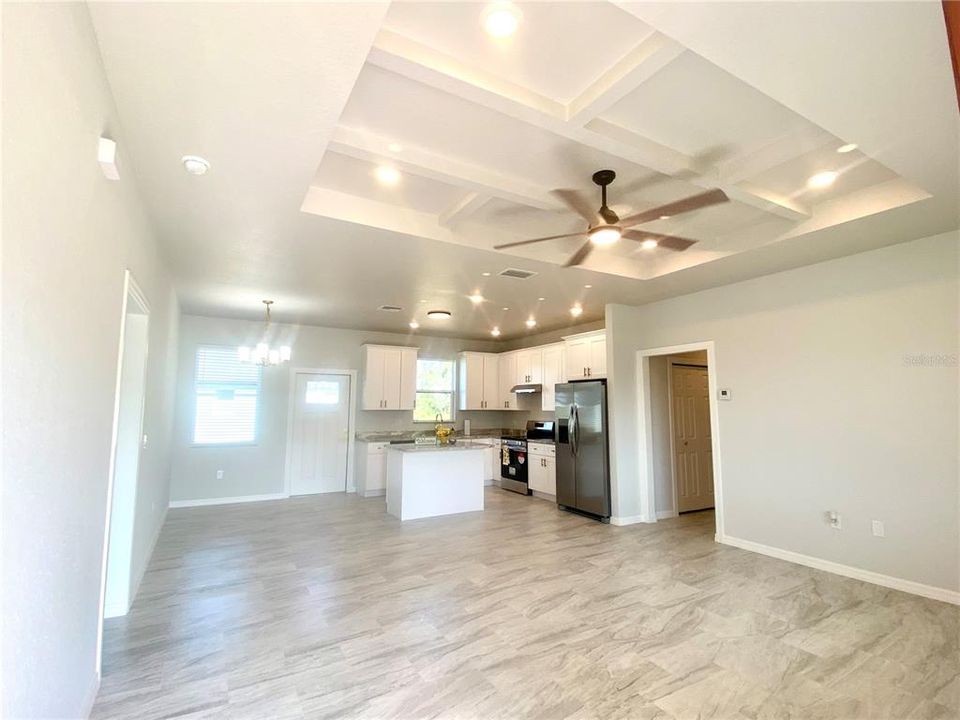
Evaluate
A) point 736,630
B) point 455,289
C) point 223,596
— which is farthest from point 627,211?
point 223,596

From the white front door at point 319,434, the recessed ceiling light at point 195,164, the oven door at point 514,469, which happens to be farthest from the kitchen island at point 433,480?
the recessed ceiling light at point 195,164

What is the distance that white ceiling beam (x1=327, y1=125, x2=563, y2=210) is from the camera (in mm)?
2518

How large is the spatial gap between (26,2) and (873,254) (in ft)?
16.9

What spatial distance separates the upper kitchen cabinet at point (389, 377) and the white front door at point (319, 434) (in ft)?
1.47

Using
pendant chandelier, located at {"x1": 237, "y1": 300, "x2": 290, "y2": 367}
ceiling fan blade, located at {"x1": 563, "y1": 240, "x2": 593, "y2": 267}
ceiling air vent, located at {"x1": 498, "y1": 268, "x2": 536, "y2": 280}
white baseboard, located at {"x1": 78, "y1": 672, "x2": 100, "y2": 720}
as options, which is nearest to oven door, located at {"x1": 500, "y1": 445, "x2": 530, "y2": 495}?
ceiling air vent, located at {"x1": 498, "y1": 268, "x2": 536, "y2": 280}

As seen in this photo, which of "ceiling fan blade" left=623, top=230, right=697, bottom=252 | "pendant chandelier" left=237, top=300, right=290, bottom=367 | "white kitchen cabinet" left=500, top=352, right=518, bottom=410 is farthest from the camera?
"white kitchen cabinet" left=500, top=352, right=518, bottom=410

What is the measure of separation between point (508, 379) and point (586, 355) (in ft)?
7.45

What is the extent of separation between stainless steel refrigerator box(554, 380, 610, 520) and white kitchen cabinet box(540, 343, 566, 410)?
88 centimetres

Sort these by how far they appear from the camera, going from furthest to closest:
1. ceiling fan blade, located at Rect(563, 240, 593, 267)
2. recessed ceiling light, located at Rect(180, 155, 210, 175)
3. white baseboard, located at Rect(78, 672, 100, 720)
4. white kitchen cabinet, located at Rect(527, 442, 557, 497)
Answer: white kitchen cabinet, located at Rect(527, 442, 557, 497)
ceiling fan blade, located at Rect(563, 240, 593, 267)
recessed ceiling light, located at Rect(180, 155, 210, 175)
white baseboard, located at Rect(78, 672, 100, 720)

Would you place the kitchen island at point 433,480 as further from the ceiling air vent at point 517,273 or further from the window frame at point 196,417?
the ceiling air vent at point 517,273

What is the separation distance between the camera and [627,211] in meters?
3.51

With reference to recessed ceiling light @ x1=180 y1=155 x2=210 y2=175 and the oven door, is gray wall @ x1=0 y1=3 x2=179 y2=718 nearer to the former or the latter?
recessed ceiling light @ x1=180 y1=155 x2=210 y2=175

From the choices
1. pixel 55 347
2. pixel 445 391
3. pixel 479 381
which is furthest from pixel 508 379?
pixel 55 347

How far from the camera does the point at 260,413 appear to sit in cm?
684
